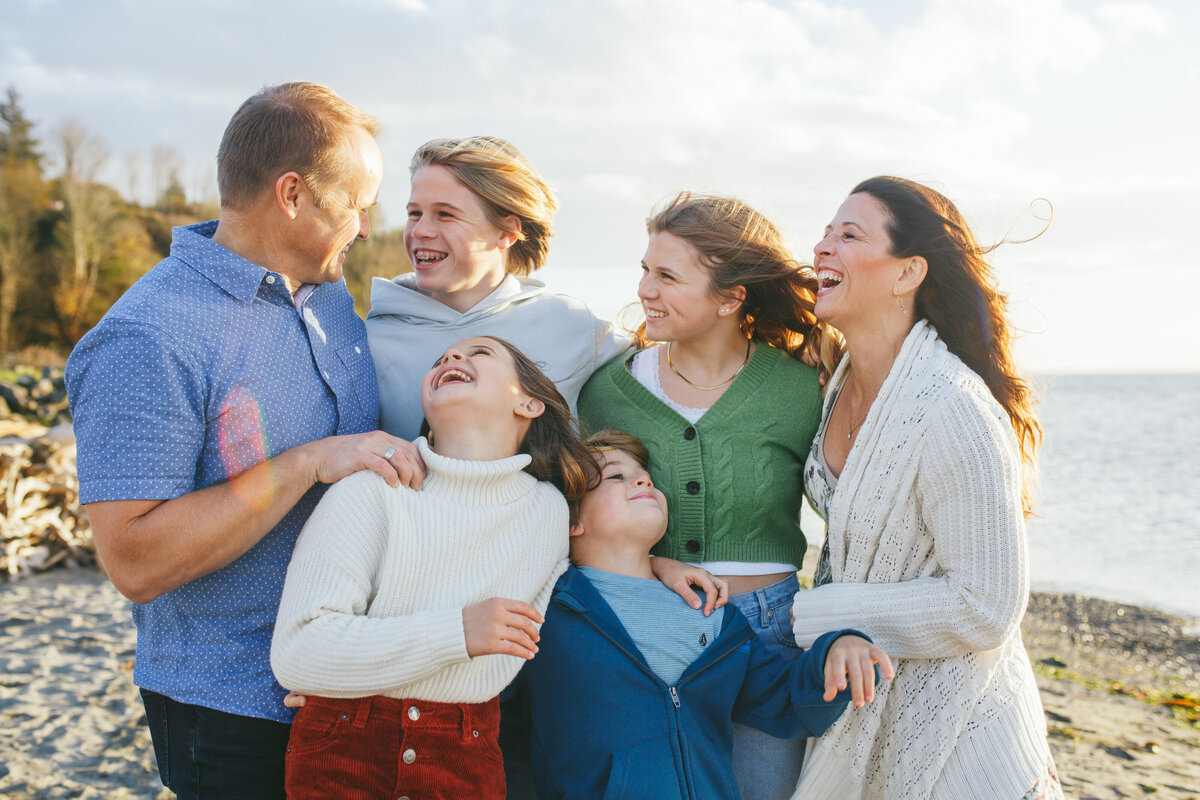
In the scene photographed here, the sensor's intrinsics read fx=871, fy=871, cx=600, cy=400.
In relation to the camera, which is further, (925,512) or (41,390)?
(41,390)

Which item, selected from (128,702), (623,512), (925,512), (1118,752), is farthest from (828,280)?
(128,702)

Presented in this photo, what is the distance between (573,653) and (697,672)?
1.30 feet

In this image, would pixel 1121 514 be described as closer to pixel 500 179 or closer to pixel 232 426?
pixel 500 179

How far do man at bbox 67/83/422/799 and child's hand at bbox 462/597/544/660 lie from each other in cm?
48

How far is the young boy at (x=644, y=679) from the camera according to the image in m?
2.60

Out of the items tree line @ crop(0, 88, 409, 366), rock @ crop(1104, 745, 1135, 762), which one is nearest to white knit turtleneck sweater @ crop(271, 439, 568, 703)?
rock @ crop(1104, 745, 1135, 762)

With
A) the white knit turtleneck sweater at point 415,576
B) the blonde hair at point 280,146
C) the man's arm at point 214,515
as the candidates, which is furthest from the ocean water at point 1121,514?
the blonde hair at point 280,146

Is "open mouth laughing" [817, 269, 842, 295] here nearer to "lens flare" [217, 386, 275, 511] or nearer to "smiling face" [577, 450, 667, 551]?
"smiling face" [577, 450, 667, 551]

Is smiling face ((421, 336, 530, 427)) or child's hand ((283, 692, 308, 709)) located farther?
smiling face ((421, 336, 530, 427))

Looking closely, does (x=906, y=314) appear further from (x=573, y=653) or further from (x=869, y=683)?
(x=573, y=653)

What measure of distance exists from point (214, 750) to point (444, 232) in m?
2.00

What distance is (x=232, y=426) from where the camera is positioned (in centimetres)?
244

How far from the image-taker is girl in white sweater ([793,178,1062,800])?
2686mm

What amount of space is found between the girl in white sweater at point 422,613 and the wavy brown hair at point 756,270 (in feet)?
3.92
